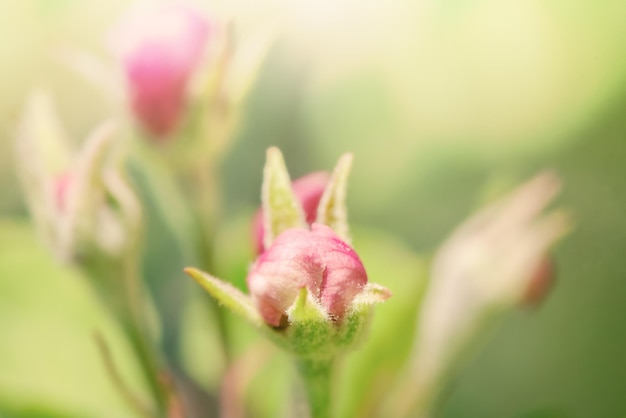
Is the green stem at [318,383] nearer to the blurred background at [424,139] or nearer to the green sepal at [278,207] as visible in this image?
the green sepal at [278,207]

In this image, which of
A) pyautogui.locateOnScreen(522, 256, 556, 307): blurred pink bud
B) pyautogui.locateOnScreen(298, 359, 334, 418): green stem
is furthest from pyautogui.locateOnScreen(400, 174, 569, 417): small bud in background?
pyautogui.locateOnScreen(298, 359, 334, 418): green stem

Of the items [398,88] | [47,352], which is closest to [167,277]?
[47,352]

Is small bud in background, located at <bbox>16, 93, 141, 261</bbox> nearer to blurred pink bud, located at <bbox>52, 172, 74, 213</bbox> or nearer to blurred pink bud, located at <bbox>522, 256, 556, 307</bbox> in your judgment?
blurred pink bud, located at <bbox>52, 172, 74, 213</bbox>

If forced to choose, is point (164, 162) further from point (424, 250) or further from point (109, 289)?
point (424, 250)

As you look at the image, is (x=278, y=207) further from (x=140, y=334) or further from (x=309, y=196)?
(x=140, y=334)

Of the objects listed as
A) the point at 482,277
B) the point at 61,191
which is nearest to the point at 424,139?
the point at 482,277

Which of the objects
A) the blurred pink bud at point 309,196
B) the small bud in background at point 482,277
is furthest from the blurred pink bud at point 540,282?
the blurred pink bud at point 309,196
